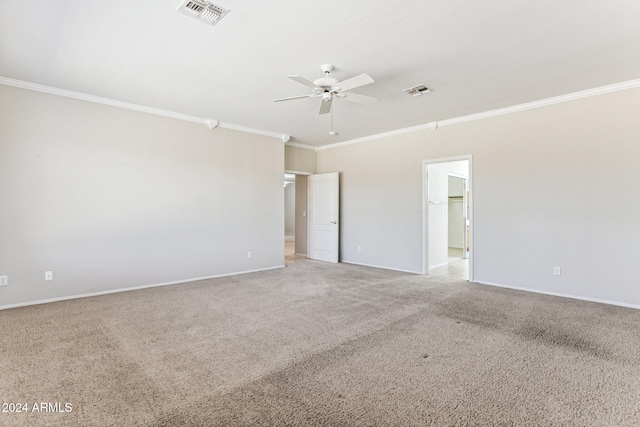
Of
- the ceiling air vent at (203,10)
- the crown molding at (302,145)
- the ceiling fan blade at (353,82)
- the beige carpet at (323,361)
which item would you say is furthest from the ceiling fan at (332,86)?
the crown molding at (302,145)

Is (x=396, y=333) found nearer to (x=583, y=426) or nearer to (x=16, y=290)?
(x=583, y=426)

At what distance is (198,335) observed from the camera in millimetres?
2957

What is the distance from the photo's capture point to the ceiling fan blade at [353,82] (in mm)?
3005

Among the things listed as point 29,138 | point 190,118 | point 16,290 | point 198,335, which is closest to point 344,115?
point 190,118

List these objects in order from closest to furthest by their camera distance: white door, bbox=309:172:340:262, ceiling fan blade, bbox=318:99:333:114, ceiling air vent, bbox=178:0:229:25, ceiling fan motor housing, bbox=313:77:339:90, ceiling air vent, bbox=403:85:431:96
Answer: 1. ceiling air vent, bbox=178:0:229:25
2. ceiling fan motor housing, bbox=313:77:339:90
3. ceiling fan blade, bbox=318:99:333:114
4. ceiling air vent, bbox=403:85:431:96
5. white door, bbox=309:172:340:262

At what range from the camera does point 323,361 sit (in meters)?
2.44

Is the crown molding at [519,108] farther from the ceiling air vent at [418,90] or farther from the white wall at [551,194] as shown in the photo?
the ceiling air vent at [418,90]

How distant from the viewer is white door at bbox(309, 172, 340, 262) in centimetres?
700

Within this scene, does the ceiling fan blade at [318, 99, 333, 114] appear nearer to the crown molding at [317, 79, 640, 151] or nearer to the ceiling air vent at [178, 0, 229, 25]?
the ceiling air vent at [178, 0, 229, 25]

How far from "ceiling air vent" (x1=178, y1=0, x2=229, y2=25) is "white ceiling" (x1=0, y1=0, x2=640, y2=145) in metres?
0.06

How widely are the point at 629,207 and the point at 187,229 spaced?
6203 mm

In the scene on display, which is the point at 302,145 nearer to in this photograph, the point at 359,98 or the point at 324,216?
the point at 324,216

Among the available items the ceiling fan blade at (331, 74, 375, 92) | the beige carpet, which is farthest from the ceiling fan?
the beige carpet

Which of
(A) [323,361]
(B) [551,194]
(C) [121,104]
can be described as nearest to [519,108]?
(B) [551,194]
